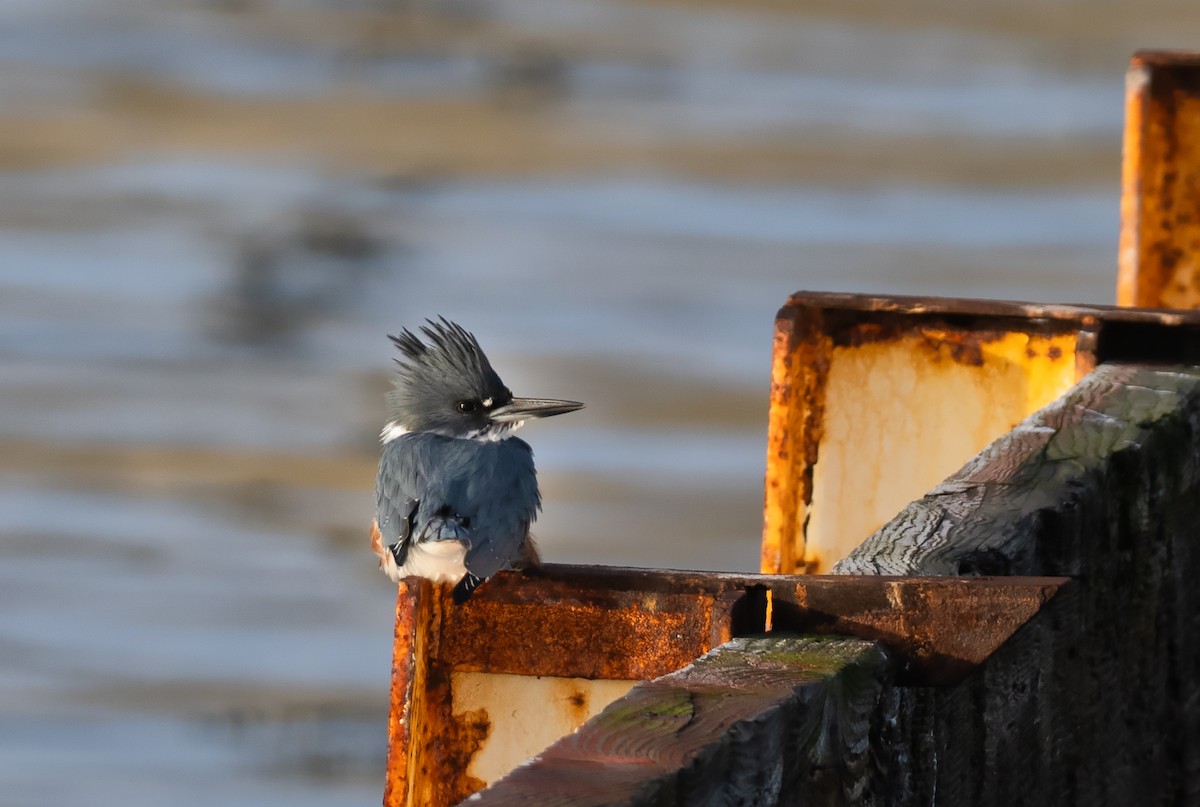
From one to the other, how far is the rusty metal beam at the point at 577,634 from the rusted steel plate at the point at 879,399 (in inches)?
40.6

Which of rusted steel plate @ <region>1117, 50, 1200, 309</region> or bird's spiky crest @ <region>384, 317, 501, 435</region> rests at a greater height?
rusted steel plate @ <region>1117, 50, 1200, 309</region>

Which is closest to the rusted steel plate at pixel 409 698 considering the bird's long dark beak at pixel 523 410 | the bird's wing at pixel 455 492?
the bird's wing at pixel 455 492

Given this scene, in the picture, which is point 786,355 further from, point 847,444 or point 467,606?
point 467,606

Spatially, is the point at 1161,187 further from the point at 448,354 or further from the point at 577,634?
the point at 577,634

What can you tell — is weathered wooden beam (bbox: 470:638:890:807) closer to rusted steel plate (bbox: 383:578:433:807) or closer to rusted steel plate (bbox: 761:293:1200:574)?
rusted steel plate (bbox: 383:578:433:807)

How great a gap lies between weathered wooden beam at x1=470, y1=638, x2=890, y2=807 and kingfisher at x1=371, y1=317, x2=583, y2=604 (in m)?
0.58

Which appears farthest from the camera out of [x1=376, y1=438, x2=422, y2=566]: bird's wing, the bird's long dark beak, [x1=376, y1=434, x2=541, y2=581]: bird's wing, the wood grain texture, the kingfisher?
the bird's long dark beak

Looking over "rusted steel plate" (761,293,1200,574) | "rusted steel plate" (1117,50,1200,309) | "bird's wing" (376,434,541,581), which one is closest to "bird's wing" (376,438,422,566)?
"bird's wing" (376,434,541,581)

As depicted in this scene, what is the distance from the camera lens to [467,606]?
2248 mm

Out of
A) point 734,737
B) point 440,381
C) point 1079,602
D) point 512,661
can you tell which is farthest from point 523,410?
point 734,737

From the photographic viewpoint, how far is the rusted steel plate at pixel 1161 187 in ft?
13.2

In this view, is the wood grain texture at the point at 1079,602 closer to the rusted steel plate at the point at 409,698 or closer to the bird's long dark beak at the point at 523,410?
the rusted steel plate at the point at 409,698

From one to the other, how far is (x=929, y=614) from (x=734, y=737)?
0.44m

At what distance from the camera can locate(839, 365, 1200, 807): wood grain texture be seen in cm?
202
